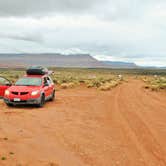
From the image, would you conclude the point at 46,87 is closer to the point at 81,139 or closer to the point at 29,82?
the point at 29,82

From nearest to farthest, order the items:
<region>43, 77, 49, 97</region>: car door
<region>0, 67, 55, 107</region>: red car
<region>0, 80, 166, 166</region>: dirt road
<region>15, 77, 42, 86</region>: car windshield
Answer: <region>0, 80, 166, 166</region>: dirt road → <region>0, 67, 55, 107</region>: red car → <region>15, 77, 42, 86</region>: car windshield → <region>43, 77, 49, 97</region>: car door

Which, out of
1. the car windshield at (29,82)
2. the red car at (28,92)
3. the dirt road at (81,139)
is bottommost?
the dirt road at (81,139)

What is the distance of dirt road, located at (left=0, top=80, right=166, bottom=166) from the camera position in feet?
28.0

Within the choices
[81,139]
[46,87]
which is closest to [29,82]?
[46,87]

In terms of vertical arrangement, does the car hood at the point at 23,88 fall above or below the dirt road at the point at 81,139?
above

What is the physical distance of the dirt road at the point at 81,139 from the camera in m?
8.52

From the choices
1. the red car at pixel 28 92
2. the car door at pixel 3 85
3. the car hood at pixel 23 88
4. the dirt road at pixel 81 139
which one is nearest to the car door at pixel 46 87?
the red car at pixel 28 92

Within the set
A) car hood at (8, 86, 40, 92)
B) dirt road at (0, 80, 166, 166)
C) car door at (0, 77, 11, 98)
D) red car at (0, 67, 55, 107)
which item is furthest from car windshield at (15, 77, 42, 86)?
dirt road at (0, 80, 166, 166)

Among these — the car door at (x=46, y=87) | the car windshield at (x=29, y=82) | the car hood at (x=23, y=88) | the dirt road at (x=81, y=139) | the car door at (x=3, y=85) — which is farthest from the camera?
the car door at (x=3, y=85)

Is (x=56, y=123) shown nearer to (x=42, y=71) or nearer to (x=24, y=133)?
(x=24, y=133)

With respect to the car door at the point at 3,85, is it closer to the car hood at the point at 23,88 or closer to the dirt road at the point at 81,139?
the car hood at the point at 23,88

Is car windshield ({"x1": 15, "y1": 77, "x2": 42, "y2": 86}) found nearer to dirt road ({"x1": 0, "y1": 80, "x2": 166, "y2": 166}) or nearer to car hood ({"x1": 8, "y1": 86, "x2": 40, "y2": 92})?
car hood ({"x1": 8, "y1": 86, "x2": 40, "y2": 92})

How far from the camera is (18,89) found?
60.6 feet

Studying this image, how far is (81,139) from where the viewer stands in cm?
1084
